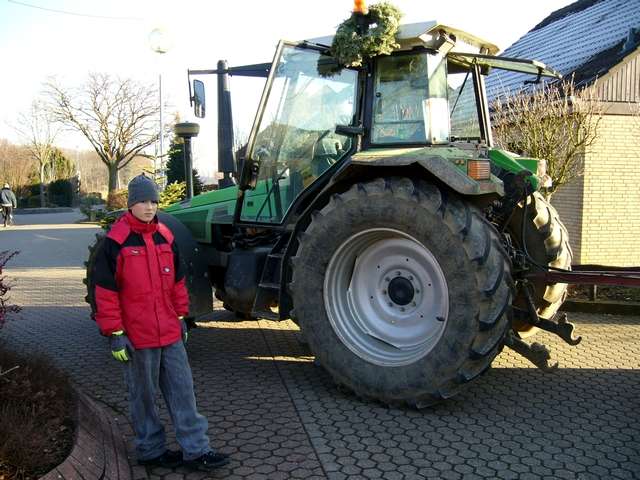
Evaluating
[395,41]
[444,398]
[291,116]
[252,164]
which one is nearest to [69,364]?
[252,164]

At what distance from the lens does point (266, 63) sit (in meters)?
5.33

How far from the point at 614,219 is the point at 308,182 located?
877 cm

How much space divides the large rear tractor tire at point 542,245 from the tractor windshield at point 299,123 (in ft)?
5.59

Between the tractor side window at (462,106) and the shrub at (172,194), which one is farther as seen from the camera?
the shrub at (172,194)

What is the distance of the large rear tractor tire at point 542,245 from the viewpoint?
5.27 meters

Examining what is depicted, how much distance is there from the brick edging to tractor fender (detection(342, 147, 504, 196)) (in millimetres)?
2356

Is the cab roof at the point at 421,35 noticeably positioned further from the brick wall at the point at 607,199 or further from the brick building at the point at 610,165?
the brick wall at the point at 607,199

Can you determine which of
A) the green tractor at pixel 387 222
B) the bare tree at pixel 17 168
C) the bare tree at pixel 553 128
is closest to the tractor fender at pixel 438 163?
the green tractor at pixel 387 222

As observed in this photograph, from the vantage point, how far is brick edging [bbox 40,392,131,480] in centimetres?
294

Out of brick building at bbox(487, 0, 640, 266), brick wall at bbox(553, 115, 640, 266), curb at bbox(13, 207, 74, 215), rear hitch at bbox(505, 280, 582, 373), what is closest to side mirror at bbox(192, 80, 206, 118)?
rear hitch at bbox(505, 280, 582, 373)

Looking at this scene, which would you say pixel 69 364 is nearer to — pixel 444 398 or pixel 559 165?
pixel 444 398

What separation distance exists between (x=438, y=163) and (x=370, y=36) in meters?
1.12

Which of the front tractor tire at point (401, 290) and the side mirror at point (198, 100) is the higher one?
the side mirror at point (198, 100)

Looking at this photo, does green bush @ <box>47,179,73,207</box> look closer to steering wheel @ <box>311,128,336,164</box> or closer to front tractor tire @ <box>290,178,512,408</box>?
steering wheel @ <box>311,128,336,164</box>
